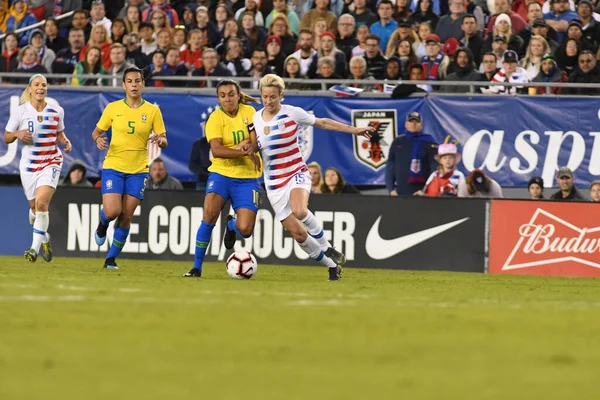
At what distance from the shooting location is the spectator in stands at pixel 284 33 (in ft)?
69.1

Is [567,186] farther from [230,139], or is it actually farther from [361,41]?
[230,139]

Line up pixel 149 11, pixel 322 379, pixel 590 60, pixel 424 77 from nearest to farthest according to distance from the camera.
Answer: pixel 322 379
pixel 590 60
pixel 424 77
pixel 149 11

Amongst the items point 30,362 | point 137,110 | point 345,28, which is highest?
point 345,28

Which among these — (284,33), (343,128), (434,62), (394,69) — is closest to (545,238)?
(434,62)

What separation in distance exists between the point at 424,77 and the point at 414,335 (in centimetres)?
1252

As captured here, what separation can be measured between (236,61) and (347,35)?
6.14 ft

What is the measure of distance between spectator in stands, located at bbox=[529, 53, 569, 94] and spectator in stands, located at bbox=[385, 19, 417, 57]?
218cm

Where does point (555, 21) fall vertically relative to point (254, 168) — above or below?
above

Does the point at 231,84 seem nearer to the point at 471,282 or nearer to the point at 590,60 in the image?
the point at 471,282

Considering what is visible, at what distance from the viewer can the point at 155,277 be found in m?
13.5

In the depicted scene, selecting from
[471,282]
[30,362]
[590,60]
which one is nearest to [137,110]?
[471,282]

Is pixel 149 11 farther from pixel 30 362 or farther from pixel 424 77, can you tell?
pixel 30 362

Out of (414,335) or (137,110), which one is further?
(137,110)

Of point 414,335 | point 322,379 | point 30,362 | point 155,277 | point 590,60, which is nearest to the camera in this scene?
point 322,379
